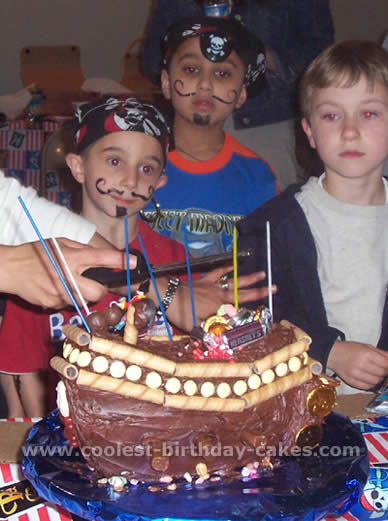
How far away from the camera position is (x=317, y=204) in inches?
52.1

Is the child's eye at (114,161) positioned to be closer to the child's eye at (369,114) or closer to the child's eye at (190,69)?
the child's eye at (190,69)

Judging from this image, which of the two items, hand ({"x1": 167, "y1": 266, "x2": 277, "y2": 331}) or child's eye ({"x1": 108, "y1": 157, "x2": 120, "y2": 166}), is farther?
child's eye ({"x1": 108, "y1": 157, "x2": 120, "y2": 166})

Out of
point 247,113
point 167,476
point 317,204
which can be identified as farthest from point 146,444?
point 247,113

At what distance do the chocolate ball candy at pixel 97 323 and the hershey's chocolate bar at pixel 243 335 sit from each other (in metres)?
0.14

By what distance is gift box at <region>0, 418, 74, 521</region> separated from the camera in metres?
0.72

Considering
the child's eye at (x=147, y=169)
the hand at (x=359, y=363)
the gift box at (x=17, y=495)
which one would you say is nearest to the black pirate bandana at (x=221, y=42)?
the child's eye at (x=147, y=169)

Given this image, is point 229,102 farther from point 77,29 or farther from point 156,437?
point 77,29

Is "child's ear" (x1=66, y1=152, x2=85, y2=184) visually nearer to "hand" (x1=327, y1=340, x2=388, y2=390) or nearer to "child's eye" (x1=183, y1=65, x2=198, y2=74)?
"child's eye" (x1=183, y1=65, x2=198, y2=74)

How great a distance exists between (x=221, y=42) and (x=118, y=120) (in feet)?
1.24

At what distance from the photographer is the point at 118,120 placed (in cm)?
131

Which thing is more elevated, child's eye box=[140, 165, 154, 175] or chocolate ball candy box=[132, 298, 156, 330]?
child's eye box=[140, 165, 154, 175]

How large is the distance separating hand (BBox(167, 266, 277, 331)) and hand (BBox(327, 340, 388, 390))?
19 cm

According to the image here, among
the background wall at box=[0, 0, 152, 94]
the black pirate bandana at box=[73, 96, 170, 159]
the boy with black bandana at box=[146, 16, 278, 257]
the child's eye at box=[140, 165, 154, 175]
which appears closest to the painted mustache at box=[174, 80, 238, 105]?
the boy with black bandana at box=[146, 16, 278, 257]

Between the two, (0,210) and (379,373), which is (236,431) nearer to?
(379,373)
